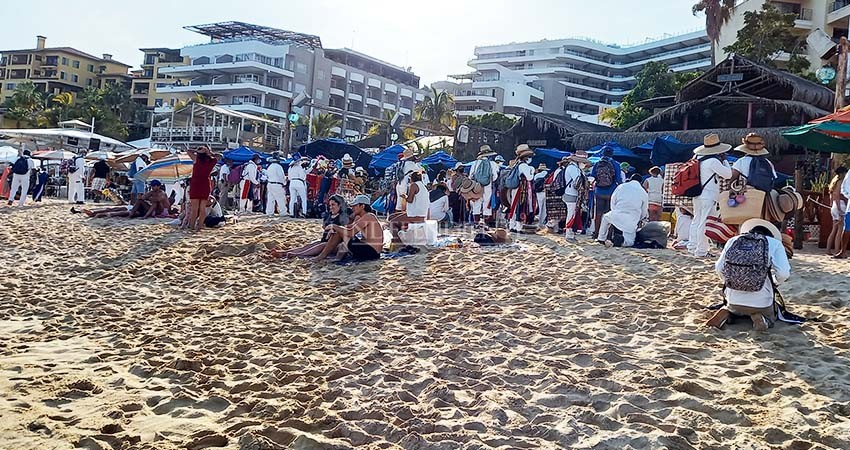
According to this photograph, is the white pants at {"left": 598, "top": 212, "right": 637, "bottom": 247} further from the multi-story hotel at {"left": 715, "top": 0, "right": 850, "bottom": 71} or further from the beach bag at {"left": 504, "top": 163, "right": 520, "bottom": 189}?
the multi-story hotel at {"left": 715, "top": 0, "right": 850, "bottom": 71}

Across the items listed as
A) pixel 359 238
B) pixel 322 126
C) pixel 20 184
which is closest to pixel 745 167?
pixel 359 238

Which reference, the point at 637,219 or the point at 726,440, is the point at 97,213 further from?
the point at 726,440

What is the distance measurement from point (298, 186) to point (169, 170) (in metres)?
2.47

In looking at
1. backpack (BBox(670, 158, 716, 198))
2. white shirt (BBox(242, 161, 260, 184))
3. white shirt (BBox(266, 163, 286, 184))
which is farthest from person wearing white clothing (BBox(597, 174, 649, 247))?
white shirt (BBox(242, 161, 260, 184))

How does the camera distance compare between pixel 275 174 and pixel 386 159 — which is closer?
pixel 275 174

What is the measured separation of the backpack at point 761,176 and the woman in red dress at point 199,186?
7.31 m

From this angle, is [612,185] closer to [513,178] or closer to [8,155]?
[513,178]

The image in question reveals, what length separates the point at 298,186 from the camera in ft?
42.6

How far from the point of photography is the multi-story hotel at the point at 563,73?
67250 millimetres

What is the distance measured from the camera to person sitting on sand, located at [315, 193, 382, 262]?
7156mm

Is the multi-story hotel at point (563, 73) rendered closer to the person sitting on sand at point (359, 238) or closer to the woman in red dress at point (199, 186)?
the woman in red dress at point (199, 186)

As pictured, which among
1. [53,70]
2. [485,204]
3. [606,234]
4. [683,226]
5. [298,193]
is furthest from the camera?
[53,70]

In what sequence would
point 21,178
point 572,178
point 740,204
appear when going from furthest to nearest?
point 21,178
point 572,178
point 740,204

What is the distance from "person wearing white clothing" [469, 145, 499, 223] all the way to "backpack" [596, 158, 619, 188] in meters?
2.30
